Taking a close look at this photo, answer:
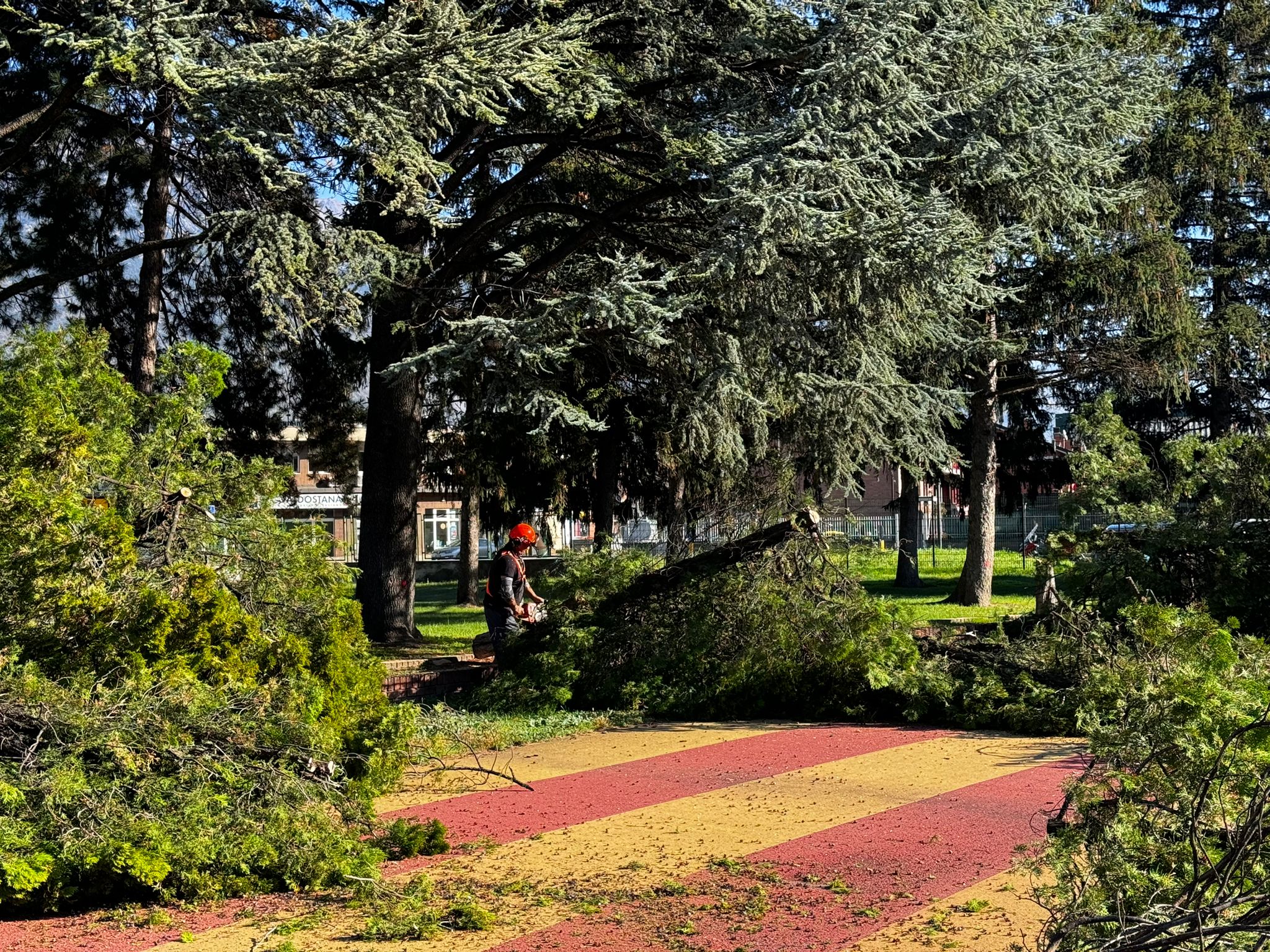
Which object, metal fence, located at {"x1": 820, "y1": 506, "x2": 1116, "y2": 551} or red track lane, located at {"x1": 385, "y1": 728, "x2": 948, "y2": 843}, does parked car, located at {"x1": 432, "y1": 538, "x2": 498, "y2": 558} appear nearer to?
metal fence, located at {"x1": 820, "y1": 506, "x2": 1116, "y2": 551}

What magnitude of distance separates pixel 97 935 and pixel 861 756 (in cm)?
544

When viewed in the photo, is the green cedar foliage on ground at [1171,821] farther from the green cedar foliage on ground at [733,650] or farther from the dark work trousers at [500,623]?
the dark work trousers at [500,623]

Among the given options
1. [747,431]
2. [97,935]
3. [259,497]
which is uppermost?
[747,431]

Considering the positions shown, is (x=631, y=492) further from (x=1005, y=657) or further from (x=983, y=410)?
(x=1005, y=657)

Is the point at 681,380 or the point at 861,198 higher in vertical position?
the point at 861,198

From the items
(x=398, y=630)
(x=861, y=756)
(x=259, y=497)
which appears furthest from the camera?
(x=398, y=630)

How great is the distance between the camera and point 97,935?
5168 millimetres

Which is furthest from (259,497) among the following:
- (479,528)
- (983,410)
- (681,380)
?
(479,528)

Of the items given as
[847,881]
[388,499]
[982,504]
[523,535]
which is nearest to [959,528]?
[982,504]

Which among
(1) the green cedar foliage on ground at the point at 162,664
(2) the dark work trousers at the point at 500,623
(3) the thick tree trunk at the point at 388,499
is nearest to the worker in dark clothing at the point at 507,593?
(2) the dark work trousers at the point at 500,623

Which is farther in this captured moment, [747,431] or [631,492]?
[631,492]

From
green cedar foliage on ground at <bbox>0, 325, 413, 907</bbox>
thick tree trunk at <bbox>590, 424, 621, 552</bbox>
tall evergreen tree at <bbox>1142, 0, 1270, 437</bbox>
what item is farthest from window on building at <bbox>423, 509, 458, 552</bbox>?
green cedar foliage on ground at <bbox>0, 325, 413, 907</bbox>

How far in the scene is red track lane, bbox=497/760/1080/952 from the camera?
16.5 feet

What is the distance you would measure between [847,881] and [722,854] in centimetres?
76
